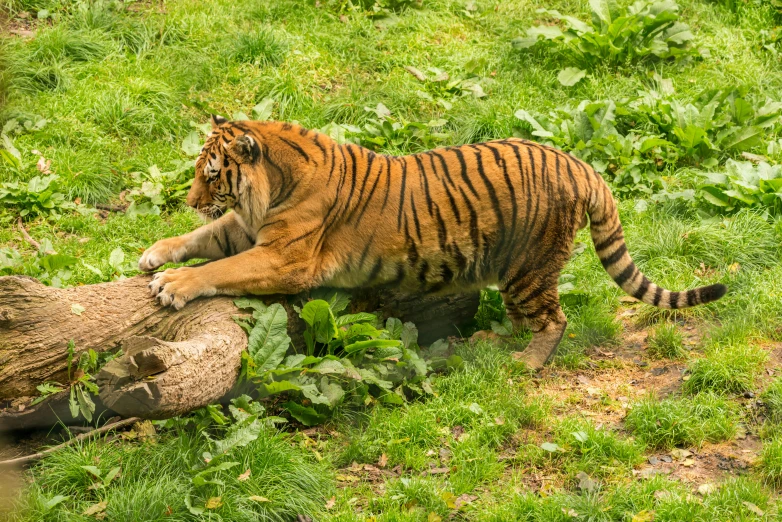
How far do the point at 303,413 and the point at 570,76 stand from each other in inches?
212

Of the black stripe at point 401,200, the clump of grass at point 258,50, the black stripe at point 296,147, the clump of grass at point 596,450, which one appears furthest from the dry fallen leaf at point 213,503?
the clump of grass at point 258,50

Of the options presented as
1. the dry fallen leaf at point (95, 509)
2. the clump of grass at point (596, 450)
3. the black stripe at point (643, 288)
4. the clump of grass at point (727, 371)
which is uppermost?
the black stripe at point (643, 288)

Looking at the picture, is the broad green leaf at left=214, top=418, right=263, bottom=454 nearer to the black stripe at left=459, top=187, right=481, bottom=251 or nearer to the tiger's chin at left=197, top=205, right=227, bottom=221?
the tiger's chin at left=197, top=205, right=227, bottom=221

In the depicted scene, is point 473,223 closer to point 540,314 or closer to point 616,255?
point 540,314

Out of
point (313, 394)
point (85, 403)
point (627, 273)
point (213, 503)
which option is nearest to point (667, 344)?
point (627, 273)

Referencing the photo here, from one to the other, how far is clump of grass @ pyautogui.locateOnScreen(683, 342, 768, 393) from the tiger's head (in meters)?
3.11

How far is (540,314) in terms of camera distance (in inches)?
229

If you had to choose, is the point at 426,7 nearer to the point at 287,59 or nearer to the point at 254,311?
the point at 287,59

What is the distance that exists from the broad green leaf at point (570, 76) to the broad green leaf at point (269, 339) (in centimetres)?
494

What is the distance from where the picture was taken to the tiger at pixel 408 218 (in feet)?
17.9

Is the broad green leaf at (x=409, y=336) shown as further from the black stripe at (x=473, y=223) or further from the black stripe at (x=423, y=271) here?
the black stripe at (x=473, y=223)

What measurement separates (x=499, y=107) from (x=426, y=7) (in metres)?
2.22

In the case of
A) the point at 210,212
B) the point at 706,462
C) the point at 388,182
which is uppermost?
the point at 388,182

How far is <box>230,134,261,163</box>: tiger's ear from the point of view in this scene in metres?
5.36
